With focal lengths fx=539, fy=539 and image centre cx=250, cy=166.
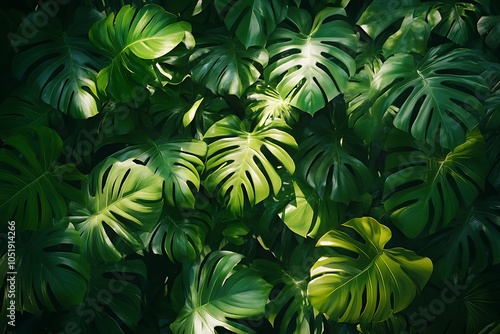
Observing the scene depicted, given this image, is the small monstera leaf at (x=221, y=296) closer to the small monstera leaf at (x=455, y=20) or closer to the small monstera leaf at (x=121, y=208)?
the small monstera leaf at (x=121, y=208)

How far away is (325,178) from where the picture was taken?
62.0 inches

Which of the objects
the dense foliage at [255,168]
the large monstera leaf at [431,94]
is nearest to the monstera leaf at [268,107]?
the dense foliage at [255,168]

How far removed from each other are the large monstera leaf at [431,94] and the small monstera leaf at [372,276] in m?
0.28

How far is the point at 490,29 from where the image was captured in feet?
5.45

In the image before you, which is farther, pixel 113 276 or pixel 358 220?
pixel 113 276

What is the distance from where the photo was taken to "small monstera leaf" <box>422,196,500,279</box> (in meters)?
1.55

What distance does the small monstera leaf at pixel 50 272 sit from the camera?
4.94ft

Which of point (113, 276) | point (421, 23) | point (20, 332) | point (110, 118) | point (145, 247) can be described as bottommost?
point (20, 332)

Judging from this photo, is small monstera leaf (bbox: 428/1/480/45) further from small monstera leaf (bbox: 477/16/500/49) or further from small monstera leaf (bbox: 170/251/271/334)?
small monstera leaf (bbox: 170/251/271/334)

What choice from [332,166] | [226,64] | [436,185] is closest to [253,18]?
[226,64]

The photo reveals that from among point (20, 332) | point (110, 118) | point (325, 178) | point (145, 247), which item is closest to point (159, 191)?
point (145, 247)

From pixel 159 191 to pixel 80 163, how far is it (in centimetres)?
42

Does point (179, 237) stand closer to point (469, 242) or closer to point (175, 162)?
point (175, 162)

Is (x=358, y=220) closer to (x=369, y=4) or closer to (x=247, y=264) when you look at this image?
→ (x=247, y=264)
